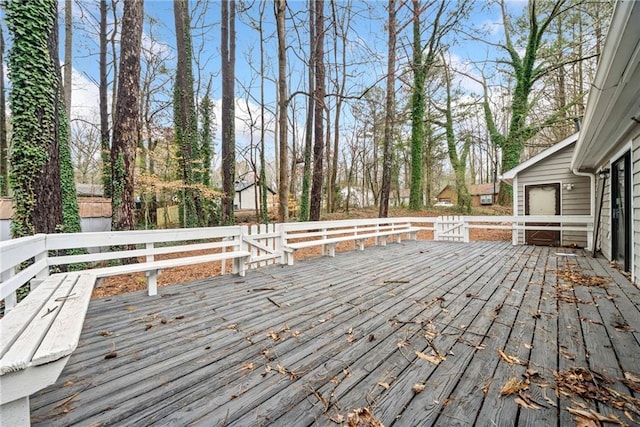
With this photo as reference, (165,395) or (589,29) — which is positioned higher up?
(589,29)

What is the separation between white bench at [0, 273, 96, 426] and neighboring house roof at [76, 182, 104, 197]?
19825mm

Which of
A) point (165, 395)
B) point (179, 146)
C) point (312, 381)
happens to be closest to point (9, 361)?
point (165, 395)

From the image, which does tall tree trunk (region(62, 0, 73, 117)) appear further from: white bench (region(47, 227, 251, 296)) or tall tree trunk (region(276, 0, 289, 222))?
white bench (region(47, 227, 251, 296))

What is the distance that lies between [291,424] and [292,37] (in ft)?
28.3

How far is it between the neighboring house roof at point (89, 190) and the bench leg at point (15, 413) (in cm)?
2054

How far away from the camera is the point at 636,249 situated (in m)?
3.84

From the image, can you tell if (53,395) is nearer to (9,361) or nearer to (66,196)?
(9,361)

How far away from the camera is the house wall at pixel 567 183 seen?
24.9ft

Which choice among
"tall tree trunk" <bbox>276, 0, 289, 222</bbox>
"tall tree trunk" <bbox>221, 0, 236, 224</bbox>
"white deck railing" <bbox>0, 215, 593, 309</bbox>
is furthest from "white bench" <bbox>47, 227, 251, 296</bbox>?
→ "tall tree trunk" <bbox>221, 0, 236, 224</bbox>

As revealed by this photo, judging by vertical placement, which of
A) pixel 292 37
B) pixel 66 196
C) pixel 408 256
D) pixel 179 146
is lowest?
pixel 408 256

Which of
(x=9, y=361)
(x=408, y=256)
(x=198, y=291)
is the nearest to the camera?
(x=9, y=361)

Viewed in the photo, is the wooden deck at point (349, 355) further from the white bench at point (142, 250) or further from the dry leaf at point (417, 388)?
the white bench at point (142, 250)

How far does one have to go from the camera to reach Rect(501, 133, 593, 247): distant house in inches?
300

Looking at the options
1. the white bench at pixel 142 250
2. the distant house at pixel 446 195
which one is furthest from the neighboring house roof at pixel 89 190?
the distant house at pixel 446 195
